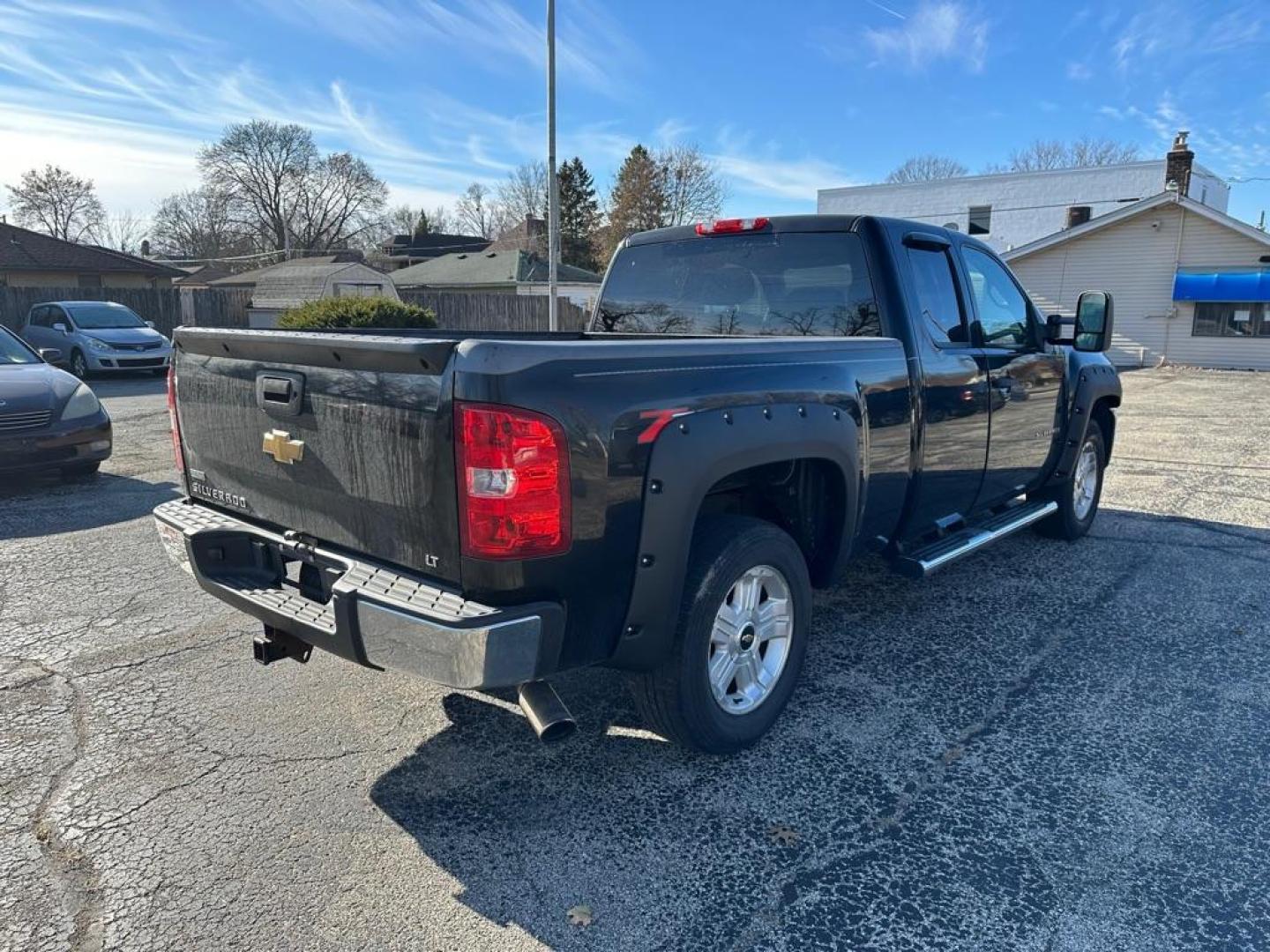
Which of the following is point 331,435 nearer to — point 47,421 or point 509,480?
point 509,480

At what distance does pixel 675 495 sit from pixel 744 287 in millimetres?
2065

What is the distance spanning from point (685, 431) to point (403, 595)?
1011mm

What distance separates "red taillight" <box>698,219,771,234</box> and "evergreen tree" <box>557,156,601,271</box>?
5195 cm

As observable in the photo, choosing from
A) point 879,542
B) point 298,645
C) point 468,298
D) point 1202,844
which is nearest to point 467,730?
point 298,645

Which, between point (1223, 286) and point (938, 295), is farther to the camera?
point (1223, 286)

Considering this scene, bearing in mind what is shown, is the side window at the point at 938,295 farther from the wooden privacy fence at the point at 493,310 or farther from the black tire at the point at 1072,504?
the wooden privacy fence at the point at 493,310

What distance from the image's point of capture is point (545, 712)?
254 cm

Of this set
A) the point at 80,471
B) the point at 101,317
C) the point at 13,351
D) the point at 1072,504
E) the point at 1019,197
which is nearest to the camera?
Result: the point at 1072,504

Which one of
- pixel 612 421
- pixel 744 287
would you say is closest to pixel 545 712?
pixel 612 421

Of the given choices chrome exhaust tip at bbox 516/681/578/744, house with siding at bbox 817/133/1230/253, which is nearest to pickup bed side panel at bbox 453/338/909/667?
chrome exhaust tip at bbox 516/681/578/744

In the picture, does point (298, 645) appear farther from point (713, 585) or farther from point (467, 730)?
point (713, 585)

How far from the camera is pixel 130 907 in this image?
2398mm

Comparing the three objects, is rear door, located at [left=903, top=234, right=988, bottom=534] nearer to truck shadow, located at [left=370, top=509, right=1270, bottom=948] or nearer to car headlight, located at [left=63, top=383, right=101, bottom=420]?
truck shadow, located at [left=370, top=509, right=1270, bottom=948]

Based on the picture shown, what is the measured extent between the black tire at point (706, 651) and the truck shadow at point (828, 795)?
175mm
